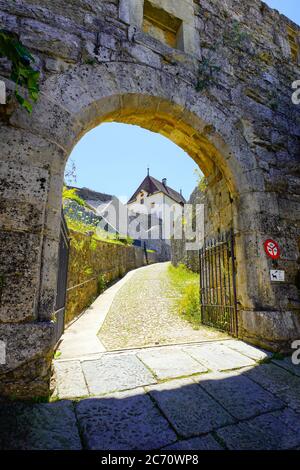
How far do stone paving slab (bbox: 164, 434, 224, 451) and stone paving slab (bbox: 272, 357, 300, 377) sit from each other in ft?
4.64

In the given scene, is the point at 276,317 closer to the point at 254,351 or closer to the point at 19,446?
the point at 254,351

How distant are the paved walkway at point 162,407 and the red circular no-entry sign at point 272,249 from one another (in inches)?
49.9

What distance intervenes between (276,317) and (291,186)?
6.23 ft

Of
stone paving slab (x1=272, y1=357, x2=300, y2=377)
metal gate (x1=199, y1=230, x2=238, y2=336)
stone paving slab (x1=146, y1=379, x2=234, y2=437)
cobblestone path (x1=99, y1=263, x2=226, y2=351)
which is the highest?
metal gate (x1=199, y1=230, x2=238, y2=336)

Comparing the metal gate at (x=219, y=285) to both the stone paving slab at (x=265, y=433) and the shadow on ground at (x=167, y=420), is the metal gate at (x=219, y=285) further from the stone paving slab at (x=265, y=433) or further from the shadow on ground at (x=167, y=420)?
the stone paving slab at (x=265, y=433)

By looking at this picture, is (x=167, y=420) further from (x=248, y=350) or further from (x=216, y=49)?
(x=216, y=49)

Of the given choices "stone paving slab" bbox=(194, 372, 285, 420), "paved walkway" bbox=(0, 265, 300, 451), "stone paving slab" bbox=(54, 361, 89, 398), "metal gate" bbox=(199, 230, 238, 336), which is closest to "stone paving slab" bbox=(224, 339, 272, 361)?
"paved walkway" bbox=(0, 265, 300, 451)

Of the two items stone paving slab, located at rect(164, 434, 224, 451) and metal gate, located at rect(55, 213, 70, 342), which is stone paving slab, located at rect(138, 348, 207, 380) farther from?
metal gate, located at rect(55, 213, 70, 342)

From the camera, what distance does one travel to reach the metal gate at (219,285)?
3434 millimetres

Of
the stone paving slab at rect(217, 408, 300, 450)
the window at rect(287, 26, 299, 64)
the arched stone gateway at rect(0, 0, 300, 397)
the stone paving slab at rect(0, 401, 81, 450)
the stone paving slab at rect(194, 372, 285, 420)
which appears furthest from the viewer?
the window at rect(287, 26, 299, 64)

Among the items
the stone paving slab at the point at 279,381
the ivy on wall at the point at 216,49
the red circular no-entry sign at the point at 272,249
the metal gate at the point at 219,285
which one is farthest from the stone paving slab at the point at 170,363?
the ivy on wall at the point at 216,49

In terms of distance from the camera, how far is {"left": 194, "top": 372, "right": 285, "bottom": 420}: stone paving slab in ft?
5.79

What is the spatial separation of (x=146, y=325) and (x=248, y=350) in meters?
1.77
